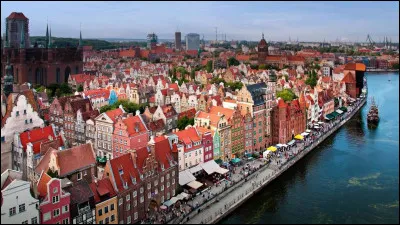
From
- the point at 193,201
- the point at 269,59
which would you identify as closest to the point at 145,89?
the point at 193,201

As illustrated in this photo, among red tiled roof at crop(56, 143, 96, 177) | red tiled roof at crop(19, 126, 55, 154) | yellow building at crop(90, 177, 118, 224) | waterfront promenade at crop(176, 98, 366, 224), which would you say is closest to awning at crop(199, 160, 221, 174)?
waterfront promenade at crop(176, 98, 366, 224)

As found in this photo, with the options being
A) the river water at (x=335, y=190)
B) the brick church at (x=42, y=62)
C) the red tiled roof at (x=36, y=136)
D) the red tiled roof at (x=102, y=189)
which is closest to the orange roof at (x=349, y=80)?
the river water at (x=335, y=190)

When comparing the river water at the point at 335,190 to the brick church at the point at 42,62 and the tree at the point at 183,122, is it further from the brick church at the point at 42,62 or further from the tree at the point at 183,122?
the brick church at the point at 42,62

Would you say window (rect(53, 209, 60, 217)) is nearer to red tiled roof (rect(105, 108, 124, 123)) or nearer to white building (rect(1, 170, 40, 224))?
white building (rect(1, 170, 40, 224))

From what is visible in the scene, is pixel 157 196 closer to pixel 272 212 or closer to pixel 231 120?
pixel 272 212

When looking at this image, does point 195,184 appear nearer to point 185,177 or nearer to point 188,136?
point 185,177

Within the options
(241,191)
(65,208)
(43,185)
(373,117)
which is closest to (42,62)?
(373,117)
